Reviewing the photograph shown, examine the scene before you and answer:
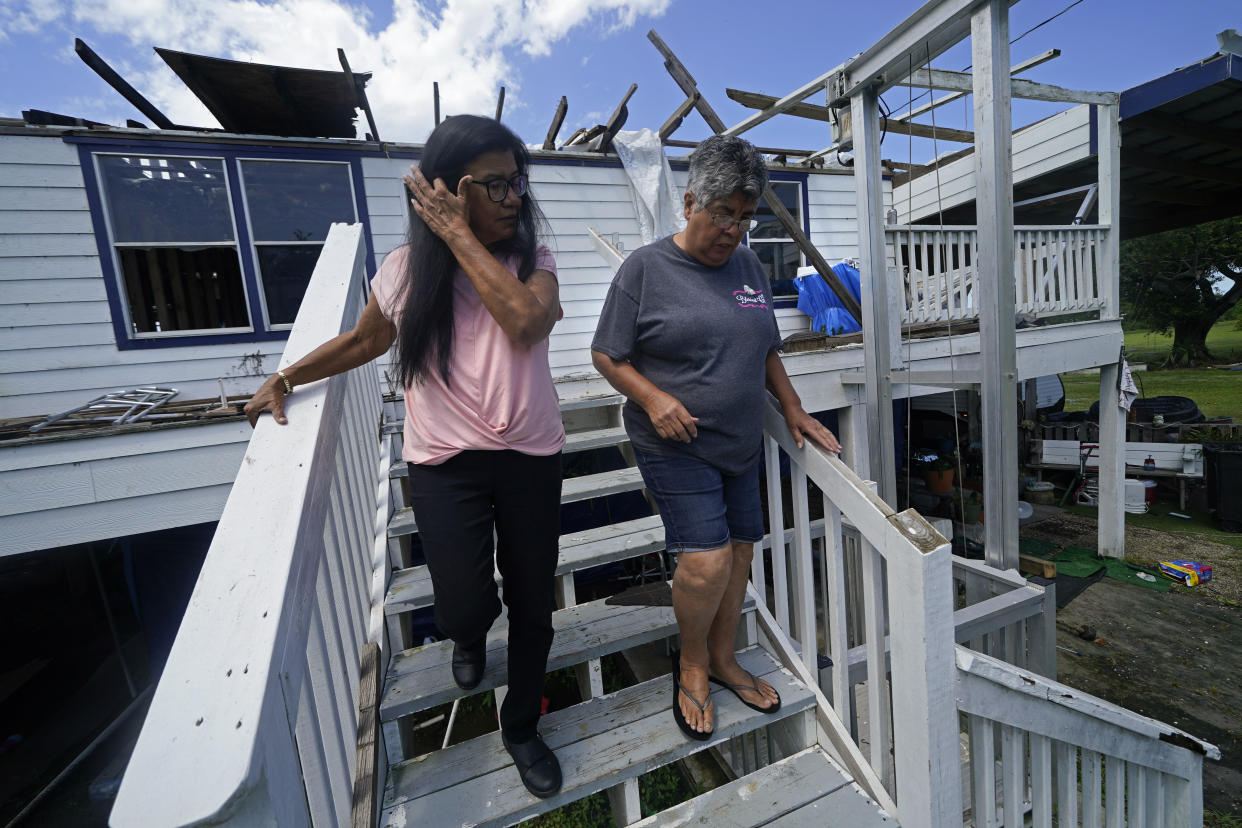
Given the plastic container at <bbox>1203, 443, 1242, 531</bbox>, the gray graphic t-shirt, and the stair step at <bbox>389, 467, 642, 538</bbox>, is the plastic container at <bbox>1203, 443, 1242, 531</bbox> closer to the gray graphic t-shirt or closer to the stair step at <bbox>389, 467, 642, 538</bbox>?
the stair step at <bbox>389, 467, 642, 538</bbox>

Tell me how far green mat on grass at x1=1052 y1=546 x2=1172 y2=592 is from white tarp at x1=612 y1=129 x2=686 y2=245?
5.16 metres

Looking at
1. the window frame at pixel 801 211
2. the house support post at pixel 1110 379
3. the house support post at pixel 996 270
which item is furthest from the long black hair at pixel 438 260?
the house support post at pixel 1110 379

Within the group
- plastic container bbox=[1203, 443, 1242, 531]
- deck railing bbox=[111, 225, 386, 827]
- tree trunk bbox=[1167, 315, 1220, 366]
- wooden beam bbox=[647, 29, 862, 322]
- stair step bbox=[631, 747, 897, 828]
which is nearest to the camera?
deck railing bbox=[111, 225, 386, 827]

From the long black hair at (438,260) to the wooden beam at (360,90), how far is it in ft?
11.5

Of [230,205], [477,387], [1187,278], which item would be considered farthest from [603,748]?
[1187,278]

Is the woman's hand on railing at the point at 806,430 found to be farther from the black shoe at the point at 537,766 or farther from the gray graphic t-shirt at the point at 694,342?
the black shoe at the point at 537,766

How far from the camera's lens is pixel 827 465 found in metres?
1.53

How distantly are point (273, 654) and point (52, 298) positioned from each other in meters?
5.12

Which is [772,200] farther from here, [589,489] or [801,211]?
[589,489]

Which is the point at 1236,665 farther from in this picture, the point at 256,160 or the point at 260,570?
the point at 256,160

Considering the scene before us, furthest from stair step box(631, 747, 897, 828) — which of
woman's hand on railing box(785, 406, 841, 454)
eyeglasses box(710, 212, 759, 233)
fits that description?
eyeglasses box(710, 212, 759, 233)

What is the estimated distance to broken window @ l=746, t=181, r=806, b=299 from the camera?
624 cm

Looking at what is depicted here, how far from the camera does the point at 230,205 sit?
4.38m

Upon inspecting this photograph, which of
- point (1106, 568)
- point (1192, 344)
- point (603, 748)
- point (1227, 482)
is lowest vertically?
point (1106, 568)
